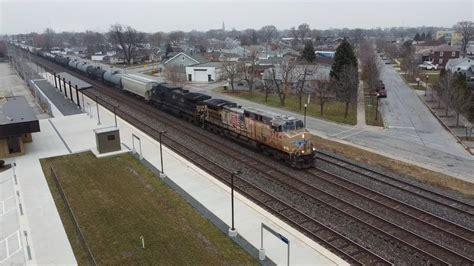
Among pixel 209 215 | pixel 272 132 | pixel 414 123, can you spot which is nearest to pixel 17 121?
pixel 209 215

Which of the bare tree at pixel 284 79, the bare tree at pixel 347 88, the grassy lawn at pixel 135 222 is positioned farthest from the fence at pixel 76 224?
the bare tree at pixel 284 79

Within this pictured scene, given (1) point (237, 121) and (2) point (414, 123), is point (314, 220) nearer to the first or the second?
(1) point (237, 121)

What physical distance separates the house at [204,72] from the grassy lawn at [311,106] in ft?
45.8

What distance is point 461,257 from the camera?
55.2 feet

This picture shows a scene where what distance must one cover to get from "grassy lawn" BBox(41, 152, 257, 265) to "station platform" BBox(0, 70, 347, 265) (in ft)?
2.63

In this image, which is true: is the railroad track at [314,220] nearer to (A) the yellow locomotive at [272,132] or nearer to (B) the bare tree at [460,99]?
(A) the yellow locomotive at [272,132]

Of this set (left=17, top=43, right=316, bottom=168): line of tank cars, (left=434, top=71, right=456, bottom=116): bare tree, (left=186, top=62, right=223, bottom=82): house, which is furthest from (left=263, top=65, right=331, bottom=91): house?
(left=17, top=43, right=316, bottom=168): line of tank cars

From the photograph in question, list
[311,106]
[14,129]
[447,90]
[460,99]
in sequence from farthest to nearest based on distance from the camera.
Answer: [311,106] < [447,90] < [460,99] < [14,129]

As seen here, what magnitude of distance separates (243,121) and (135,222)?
48.6 feet

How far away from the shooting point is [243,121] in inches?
1282

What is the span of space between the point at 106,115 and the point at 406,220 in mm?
38344

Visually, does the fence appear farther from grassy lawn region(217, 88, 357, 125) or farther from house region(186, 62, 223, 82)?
house region(186, 62, 223, 82)

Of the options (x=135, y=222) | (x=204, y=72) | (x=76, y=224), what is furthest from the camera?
(x=204, y=72)

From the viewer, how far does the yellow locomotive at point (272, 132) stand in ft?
90.5
